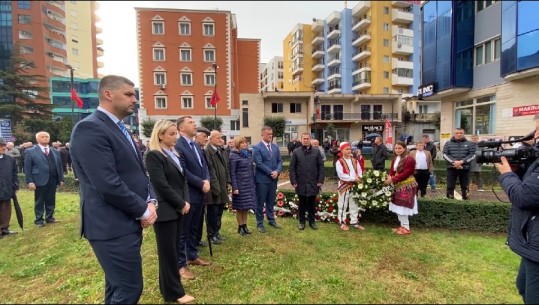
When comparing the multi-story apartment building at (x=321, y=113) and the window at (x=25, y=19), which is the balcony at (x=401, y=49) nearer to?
the multi-story apartment building at (x=321, y=113)

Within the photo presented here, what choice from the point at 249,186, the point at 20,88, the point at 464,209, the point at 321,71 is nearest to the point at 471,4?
the point at 464,209

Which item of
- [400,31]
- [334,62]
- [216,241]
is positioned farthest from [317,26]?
[216,241]

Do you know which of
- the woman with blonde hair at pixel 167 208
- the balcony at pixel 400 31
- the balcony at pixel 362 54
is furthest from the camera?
the balcony at pixel 362 54

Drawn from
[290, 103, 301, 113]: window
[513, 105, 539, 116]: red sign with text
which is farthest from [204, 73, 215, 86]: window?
[513, 105, 539, 116]: red sign with text

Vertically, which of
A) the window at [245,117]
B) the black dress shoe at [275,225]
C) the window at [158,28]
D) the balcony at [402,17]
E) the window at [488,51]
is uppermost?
the balcony at [402,17]

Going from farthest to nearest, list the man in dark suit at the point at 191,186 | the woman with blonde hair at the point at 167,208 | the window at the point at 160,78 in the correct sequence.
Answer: the window at the point at 160,78, the man in dark suit at the point at 191,186, the woman with blonde hair at the point at 167,208

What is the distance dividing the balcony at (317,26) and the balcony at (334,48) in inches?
192

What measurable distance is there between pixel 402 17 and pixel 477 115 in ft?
99.6

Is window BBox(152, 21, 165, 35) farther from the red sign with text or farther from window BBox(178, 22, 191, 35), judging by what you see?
the red sign with text

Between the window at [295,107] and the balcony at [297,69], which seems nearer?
the window at [295,107]

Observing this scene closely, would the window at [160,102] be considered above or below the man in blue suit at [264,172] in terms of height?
above

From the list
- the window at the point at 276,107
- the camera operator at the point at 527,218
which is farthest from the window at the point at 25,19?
the camera operator at the point at 527,218

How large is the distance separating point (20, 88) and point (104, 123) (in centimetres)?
3582

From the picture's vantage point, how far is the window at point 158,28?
123 feet
